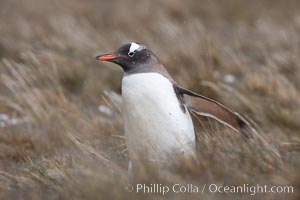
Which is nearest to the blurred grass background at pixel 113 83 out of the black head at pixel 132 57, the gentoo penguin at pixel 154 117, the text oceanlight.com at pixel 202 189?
the text oceanlight.com at pixel 202 189

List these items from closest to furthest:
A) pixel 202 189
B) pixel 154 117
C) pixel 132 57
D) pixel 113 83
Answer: pixel 202 189
pixel 154 117
pixel 132 57
pixel 113 83

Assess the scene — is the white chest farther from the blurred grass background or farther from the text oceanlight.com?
the text oceanlight.com

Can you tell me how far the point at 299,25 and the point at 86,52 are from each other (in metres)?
2.67

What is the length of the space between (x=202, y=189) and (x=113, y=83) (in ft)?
12.9

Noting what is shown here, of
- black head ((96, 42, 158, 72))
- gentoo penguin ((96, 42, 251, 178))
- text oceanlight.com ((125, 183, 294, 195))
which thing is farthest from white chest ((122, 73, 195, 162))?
text oceanlight.com ((125, 183, 294, 195))

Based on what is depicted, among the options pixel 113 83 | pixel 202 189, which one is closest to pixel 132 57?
pixel 202 189

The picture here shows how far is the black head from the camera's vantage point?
4.37 meters

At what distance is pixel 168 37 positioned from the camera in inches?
341

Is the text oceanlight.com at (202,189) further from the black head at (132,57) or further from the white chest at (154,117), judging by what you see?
the black head at (132,57)

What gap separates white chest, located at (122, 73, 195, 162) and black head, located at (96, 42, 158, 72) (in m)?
0.14

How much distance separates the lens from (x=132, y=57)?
4.38 meters

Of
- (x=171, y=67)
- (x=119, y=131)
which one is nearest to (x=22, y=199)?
(x=119, y=131)

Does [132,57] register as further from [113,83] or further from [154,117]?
[113,83]

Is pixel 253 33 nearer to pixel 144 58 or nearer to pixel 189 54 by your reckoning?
pixel 189 54
